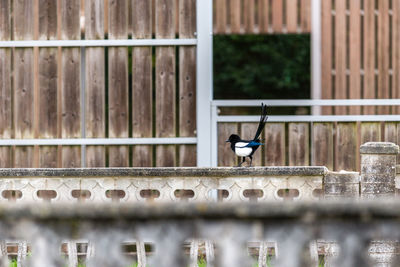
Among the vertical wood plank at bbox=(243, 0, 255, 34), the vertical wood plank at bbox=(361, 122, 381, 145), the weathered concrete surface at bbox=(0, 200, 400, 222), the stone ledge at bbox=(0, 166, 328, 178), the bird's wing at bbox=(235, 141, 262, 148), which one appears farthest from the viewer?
the vertical wood plank at bbox=(243, 0, 255, 34)

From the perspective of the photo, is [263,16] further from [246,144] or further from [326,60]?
[246,144]

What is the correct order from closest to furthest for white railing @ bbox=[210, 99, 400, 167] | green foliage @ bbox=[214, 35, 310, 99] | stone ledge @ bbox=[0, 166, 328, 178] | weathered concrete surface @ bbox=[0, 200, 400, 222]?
weathered concrete surface @ bbox=[0, 200, 400, 222] < stone ledge @ bbox=[0, 166, 328, 178] < white railing @ bbox=[210, 99, 400, 167] < green foliage @ bbox=[214, 35, 310, 99]

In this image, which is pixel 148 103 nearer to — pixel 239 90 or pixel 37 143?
pixel 37 143

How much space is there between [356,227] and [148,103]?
723cm

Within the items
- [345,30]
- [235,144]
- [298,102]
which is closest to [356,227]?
[235,144]

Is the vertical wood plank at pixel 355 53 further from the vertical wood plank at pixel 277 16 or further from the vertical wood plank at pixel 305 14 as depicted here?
the vertical wood plank at pixel 277 16

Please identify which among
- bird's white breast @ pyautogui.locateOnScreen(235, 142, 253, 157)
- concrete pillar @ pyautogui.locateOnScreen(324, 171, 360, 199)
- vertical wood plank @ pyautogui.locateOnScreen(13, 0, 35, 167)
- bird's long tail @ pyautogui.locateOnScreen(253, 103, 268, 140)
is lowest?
concrete pillar @ pyautogui.locateOnScreen(324, 171, 360, 199)

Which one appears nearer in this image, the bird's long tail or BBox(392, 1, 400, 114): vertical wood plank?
the bird's long tail

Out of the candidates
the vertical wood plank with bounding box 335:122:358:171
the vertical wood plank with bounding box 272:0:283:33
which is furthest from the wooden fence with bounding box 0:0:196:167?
the vertical wood plank with bounding box 335:122:358:171

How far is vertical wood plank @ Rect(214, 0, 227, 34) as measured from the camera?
9.44 meters

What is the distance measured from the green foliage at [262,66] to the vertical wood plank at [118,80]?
11.0 meters

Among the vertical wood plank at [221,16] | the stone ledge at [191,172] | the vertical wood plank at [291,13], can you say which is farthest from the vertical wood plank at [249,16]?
the stone ledge at [191,172]

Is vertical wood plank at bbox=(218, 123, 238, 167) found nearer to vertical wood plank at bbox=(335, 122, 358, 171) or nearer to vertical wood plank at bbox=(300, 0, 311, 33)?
vertical wood plank at bbox=(335, 122, 358, 171)

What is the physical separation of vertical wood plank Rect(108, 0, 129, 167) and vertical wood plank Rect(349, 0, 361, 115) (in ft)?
8.36
